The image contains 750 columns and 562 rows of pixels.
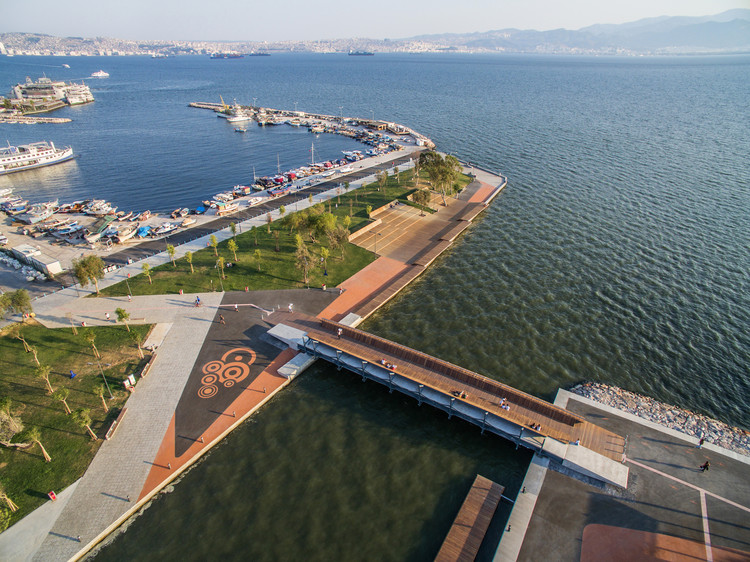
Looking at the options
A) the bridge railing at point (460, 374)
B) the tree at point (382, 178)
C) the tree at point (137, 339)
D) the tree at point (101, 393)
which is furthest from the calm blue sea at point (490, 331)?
the tree at point (382, 178)

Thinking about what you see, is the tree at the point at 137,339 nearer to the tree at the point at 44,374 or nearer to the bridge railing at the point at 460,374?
the tree at the point at 44,374

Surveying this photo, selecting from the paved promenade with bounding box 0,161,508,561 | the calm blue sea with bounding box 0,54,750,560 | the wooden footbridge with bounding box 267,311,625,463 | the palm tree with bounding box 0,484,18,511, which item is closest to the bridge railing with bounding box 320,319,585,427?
the wooden footbridge with bounding box 267,311,625,463

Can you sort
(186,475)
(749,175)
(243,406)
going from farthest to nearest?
(749,175), (243,406), (186,475)

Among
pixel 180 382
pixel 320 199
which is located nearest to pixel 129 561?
pixel 180 382

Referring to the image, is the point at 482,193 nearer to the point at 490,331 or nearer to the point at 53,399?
the point at 490,331

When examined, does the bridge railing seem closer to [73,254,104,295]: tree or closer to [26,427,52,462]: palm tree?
[26,427,52,462]: palm tree

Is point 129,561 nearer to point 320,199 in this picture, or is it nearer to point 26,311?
point 26,311
